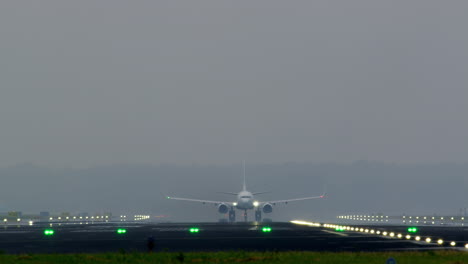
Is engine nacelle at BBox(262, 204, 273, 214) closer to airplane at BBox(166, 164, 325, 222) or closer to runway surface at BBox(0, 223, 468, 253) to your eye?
airplane at BBox(166, 164, 325, 222)

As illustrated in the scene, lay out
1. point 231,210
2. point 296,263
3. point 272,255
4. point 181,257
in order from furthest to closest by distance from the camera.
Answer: point 231,210 < point 272,255 < point 181,257 < point 296,263

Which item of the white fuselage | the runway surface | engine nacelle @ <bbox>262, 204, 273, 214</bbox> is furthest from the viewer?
engine nacelle @ <bbox>262, 204, 273, 214</bbox>

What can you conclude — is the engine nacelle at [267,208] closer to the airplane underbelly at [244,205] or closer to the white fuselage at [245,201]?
the white fuselage at [245,201]

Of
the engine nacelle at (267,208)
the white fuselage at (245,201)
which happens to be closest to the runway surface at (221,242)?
the white fuselage at (245,201)

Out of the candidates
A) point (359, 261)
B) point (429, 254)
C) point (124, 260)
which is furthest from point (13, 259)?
point (429, 254)

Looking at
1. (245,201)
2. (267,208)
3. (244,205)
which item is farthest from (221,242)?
(267,208)

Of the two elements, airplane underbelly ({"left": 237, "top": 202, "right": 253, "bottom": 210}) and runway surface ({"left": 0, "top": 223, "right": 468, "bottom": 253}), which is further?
airplane underbelly ({"left": 237, "top": 202, "right": 253, "bottom": 210})

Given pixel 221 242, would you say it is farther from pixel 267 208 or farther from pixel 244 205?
pixel 267 208

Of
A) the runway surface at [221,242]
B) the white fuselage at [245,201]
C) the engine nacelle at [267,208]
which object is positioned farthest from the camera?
the engine nacelle at [267,208]

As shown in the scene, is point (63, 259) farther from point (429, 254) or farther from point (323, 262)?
point (429, 254)

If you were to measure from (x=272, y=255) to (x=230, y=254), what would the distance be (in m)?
2.14

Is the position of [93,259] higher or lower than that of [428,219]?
lower

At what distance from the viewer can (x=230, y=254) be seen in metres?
42.4

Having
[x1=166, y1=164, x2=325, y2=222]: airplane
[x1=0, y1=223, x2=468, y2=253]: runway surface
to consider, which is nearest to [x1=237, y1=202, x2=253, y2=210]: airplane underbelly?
[x1=166, y1=164, x2=325, y2=222]: airplane
